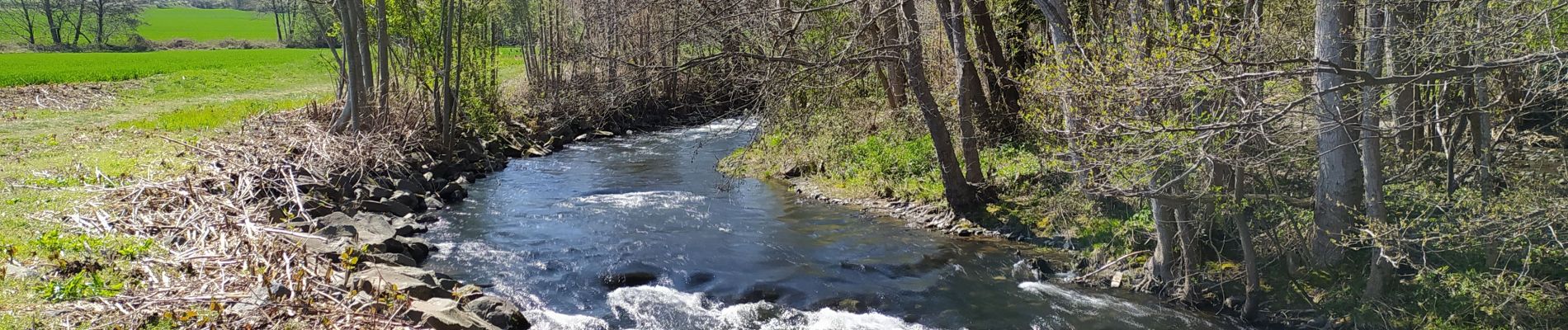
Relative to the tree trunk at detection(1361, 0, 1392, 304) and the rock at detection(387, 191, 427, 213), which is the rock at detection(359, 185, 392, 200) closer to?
the rock at detection(387, 191, 427, 213)

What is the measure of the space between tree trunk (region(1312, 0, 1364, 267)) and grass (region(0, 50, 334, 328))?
9376mm

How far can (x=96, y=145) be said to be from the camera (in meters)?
15.3

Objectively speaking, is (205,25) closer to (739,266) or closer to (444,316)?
(739,266)

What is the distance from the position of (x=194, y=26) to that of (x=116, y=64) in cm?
5397

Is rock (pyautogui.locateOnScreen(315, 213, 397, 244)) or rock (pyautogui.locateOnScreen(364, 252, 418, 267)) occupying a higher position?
rock (pyautogui.locateOnScreen(315, 213, 397, 244))

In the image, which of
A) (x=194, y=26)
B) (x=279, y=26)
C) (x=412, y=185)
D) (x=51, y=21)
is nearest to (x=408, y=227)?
(x=412, y=185)

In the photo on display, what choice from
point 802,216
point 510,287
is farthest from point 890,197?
point 510,287

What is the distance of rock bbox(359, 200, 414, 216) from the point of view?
14602 millimetres

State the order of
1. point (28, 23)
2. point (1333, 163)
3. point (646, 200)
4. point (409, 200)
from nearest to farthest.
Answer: point (1333, 163), point (409, 200), point (646, 200), point (28, 23)

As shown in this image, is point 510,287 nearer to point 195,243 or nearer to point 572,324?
point 572,324

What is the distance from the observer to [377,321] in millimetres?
7402

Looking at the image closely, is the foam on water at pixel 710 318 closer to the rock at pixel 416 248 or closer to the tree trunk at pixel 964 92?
the rock at pixel 416 248

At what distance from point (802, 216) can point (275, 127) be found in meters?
9.29

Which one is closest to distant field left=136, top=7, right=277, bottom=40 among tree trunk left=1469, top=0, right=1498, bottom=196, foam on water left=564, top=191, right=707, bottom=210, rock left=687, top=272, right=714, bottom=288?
foam on water left=564, top=191, right=707, bottom=210
